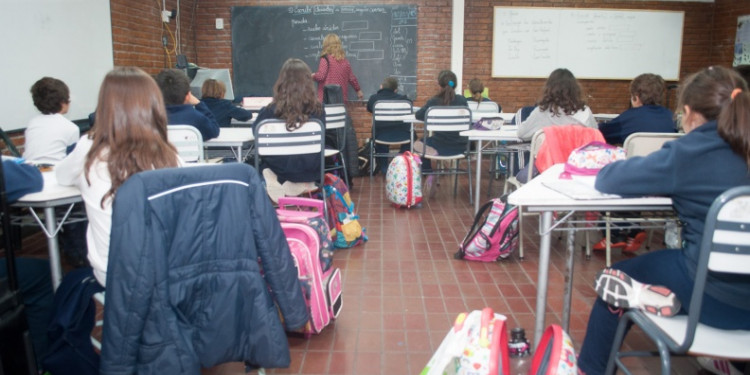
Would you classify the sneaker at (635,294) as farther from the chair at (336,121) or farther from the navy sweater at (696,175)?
the chair at (336,121)

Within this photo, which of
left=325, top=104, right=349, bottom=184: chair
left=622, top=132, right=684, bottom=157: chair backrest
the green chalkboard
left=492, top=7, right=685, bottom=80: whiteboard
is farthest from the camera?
left=492, top=7, right=685, bottom=80: whiteboard

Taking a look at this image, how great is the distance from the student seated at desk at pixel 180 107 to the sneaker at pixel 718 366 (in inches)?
104

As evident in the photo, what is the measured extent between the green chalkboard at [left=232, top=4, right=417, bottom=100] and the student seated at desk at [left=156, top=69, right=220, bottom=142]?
12.5 feet

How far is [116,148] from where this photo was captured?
5.33ft

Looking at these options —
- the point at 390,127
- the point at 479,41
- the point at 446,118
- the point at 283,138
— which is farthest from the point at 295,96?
the point at 479,41

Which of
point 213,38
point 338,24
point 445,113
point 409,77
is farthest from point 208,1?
point 445,113

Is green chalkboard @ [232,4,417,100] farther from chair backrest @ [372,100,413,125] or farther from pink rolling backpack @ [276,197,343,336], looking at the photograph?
pink rolling backpack @ [276,197,343,336]

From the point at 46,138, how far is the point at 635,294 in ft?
9.86

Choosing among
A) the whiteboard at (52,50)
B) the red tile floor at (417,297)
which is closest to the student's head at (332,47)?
the whiteboard at (52,50)

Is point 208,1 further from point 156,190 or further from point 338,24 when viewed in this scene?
point 156,190

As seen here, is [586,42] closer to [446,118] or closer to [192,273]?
[446,118]

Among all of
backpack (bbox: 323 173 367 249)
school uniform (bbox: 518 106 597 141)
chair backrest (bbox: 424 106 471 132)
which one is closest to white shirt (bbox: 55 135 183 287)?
backpack (bbox: 323 173 367 249)

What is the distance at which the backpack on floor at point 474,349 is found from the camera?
1390 mm

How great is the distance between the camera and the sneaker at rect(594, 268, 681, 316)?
1.47 metres
